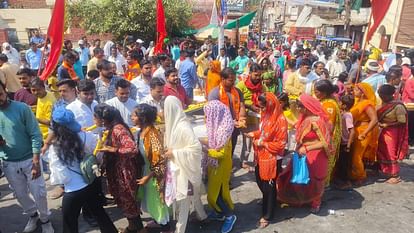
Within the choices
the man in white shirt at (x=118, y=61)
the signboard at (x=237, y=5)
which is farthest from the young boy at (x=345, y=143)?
the signboard at (x=237, y=5)

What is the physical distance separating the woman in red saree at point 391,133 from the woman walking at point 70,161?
13.2ft

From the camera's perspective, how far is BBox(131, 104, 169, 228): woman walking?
330cm

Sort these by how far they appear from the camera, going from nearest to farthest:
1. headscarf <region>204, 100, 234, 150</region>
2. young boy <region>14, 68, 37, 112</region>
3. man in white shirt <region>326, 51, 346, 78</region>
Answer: headscarf <region>204, 100, 234, 150</region>
young boy <region>14, 68, 37, 112</region>
man in white shirt <region>326, 51, 346, 78</region>

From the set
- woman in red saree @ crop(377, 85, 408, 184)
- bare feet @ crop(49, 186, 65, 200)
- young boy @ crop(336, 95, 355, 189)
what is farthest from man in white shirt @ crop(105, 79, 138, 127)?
woman in red saree @ crop(377, 85, 408, 184)

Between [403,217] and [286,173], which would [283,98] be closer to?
[286,173]

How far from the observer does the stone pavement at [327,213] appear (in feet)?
13.1

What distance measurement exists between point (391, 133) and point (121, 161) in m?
3.97

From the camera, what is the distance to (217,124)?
3582 mm

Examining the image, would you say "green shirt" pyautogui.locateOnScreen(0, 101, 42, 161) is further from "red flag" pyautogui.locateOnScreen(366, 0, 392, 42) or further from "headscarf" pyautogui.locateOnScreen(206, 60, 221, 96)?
"red flag" pyautogui.locateOnScreen(366, 0, 392, 42)

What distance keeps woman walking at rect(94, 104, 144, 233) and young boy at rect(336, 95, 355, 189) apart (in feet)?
9.67

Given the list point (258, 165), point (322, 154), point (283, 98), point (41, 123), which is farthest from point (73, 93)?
point (322, 154)

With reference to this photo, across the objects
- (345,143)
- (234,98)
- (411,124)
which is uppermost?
(234,98)

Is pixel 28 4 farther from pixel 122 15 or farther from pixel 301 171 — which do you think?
pixel 301 171

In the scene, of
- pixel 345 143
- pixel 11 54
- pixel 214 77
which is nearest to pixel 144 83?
pixel 214 77
